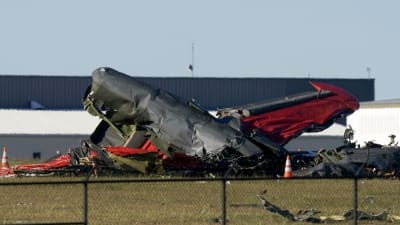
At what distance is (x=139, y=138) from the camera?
3781cm

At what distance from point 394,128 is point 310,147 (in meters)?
12.1

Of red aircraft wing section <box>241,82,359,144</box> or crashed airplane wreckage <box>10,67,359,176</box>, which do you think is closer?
crashed airplane wreckage <box>10,67,359,176</box>

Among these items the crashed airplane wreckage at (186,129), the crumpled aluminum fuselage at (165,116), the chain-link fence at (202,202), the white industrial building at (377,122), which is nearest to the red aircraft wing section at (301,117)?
the crashed airplane wreckage at (186,129)

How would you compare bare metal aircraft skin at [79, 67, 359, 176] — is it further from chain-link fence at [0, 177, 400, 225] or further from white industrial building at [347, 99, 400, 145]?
white industrial building at [347, 99, 400, 145]

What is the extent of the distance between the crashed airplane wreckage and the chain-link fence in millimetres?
1070

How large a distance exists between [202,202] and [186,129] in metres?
7.03

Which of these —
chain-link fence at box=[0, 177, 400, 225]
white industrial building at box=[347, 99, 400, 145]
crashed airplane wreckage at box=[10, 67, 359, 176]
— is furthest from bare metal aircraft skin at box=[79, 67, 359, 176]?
white industrial building at box=[347, 99, 400, 145]

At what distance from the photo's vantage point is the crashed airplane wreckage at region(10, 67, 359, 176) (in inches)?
1414

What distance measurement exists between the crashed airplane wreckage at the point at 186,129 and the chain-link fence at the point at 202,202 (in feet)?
3.51

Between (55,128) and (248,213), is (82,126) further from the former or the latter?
(248,213)

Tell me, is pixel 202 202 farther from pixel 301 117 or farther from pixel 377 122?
pixel 377 122

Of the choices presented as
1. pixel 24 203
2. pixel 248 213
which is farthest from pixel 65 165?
pixel 248 213

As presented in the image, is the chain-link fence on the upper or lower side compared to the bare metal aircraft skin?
lower

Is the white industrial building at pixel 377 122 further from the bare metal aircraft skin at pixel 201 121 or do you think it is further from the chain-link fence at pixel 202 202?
the chain-link fence at pixel 202 202
